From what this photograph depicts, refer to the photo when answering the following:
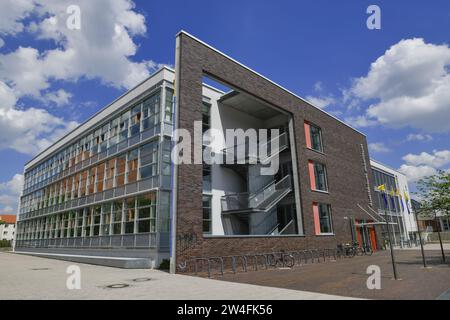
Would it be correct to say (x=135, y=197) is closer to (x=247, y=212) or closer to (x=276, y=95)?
(x=247, y=212)

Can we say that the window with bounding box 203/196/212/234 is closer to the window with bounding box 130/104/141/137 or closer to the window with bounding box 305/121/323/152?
the window with bounding box 130/104/141/137

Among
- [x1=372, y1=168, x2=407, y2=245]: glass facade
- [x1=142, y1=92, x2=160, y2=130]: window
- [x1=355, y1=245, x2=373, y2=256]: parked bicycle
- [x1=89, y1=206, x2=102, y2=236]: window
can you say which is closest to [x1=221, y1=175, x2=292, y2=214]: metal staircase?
[x1=142, y1=92, x2=160, y2=130]: window

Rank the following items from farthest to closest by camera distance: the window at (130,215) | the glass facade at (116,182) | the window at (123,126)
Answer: the window at (123,126), the window at (130,215), the glass facade at (116,182)

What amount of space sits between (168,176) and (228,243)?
5.16 m

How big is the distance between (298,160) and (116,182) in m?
13.0

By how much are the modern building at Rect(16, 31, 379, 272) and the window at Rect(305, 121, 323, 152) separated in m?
0.09

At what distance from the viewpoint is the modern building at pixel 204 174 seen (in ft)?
52.7

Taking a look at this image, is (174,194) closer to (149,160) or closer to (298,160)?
(149,160)

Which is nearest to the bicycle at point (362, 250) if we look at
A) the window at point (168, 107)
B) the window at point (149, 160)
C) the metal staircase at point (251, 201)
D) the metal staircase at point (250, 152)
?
the metal staircase at point (251, 201)

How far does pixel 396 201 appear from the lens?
1745 inches

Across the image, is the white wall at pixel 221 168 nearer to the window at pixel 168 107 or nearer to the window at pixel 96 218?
the window at pixel 168 107

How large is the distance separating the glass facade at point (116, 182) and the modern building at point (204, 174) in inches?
3.2

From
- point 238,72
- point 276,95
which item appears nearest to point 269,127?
point 276,95

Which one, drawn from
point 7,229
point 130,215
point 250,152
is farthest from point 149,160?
point 7,229
